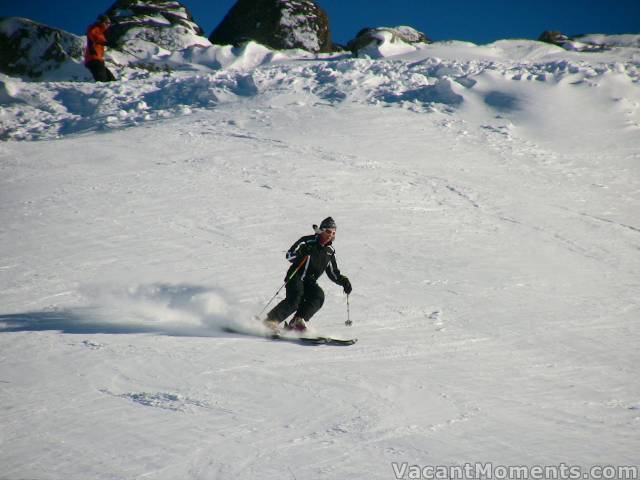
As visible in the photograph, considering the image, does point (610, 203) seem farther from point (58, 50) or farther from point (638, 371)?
point (58, 50)

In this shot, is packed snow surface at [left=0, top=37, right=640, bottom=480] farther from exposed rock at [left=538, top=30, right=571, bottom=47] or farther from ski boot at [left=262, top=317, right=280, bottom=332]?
exposed rock at [left=538, top=30, right=571, bottom=47]

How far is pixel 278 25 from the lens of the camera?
83.2 feet

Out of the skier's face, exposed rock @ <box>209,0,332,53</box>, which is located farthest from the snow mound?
the skier's face

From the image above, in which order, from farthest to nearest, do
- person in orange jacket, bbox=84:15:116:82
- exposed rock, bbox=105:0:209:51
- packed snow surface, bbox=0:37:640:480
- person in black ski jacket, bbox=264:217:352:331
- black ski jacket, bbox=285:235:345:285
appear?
exposed rock, bbox=105:0:209:51 < person in orange jacket, bbox=84:15:116:82 < black ski jacket, bbox=285:235:345:285 < person in black ski jacket, bbox=264:217:352:331 < packed snow surface, bbox=0:37:640:480

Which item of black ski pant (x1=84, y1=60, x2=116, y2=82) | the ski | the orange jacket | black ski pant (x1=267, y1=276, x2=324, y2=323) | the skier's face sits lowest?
the ski

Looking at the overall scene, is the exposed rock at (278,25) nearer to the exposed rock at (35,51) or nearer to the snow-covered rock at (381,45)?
the snow-covered rock at (381,45)

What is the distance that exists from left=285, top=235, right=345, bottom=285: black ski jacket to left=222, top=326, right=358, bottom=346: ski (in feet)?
2.39

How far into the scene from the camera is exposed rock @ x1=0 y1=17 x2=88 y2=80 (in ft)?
70.3

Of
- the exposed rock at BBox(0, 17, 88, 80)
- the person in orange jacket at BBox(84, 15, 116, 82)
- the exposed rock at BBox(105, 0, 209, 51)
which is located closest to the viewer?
the person in orange jacket at BBox(84, 15, 116, 82)

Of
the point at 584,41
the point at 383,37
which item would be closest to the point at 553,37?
the point at 584,41

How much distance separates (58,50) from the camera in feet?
71.9

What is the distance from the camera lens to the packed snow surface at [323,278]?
172 inches

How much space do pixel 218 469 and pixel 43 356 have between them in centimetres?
255

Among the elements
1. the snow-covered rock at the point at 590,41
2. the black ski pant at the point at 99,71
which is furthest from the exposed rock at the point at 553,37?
the black ski pant at the point at 99,71
